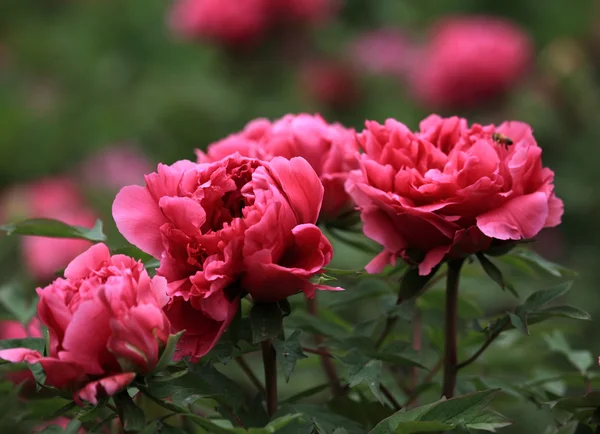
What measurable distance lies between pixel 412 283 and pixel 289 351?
11 cm

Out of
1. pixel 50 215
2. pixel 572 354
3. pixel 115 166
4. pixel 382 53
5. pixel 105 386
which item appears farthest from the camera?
pixel 382 53

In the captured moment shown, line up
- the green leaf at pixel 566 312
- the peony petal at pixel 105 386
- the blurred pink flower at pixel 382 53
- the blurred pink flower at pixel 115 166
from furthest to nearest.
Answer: the blurred pink flower at pixel 382 53 < the blurred pink flower at pixel 115 166 < the green leaf at pixel 566 312 < the peony petal at pixel 105 386

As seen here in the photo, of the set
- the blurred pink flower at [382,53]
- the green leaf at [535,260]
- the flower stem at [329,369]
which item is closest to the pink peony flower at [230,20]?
the blurred pink flower at [382,53]

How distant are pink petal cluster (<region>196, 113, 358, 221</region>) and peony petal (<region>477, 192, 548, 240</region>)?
0.42ft

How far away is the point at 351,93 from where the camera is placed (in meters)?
2.18

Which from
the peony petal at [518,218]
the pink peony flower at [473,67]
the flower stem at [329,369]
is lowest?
the pink peony flower at [473,67]

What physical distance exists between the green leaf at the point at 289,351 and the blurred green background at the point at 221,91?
2.22 ft

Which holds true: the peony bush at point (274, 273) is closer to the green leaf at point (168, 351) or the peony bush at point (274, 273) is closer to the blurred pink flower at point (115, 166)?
the green leaf at point (168, 351)

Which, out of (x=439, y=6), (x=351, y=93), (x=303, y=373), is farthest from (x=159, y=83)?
(x=303, y=373)

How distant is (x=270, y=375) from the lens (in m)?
0.56

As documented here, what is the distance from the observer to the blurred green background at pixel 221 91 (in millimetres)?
1677

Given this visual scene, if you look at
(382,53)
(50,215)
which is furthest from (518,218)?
(382,53)

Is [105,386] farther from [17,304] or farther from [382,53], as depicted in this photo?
[382,53]

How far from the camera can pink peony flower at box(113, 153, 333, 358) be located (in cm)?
49
